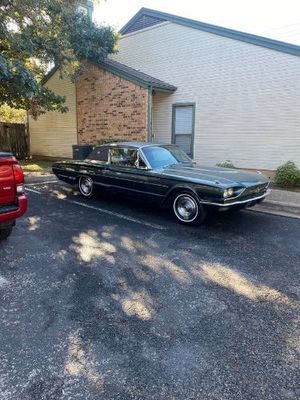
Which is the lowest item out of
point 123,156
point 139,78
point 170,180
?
point 170,180

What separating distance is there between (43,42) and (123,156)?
626 centimetres

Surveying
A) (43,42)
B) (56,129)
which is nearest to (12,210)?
(43,42)

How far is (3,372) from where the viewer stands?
2.37m

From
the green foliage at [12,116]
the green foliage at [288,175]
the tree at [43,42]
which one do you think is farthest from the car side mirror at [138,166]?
the green foliage at [12,116]

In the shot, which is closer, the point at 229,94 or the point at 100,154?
the point at 100,154

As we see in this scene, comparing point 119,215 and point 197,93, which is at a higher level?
point 197,93

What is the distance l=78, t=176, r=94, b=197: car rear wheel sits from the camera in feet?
25.2

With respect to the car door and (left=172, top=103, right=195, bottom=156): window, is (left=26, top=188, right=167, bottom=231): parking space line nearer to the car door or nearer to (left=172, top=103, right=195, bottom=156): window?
the car door

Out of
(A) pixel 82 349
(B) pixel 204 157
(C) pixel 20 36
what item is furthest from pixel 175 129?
(A) pixel 82 349

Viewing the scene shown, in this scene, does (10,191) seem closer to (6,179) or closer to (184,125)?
(6,179)

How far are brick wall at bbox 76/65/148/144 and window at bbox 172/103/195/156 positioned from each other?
138cm

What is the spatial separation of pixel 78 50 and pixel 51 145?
18.1 feet

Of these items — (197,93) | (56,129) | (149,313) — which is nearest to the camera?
(149,313)

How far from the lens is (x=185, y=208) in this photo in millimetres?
5973
